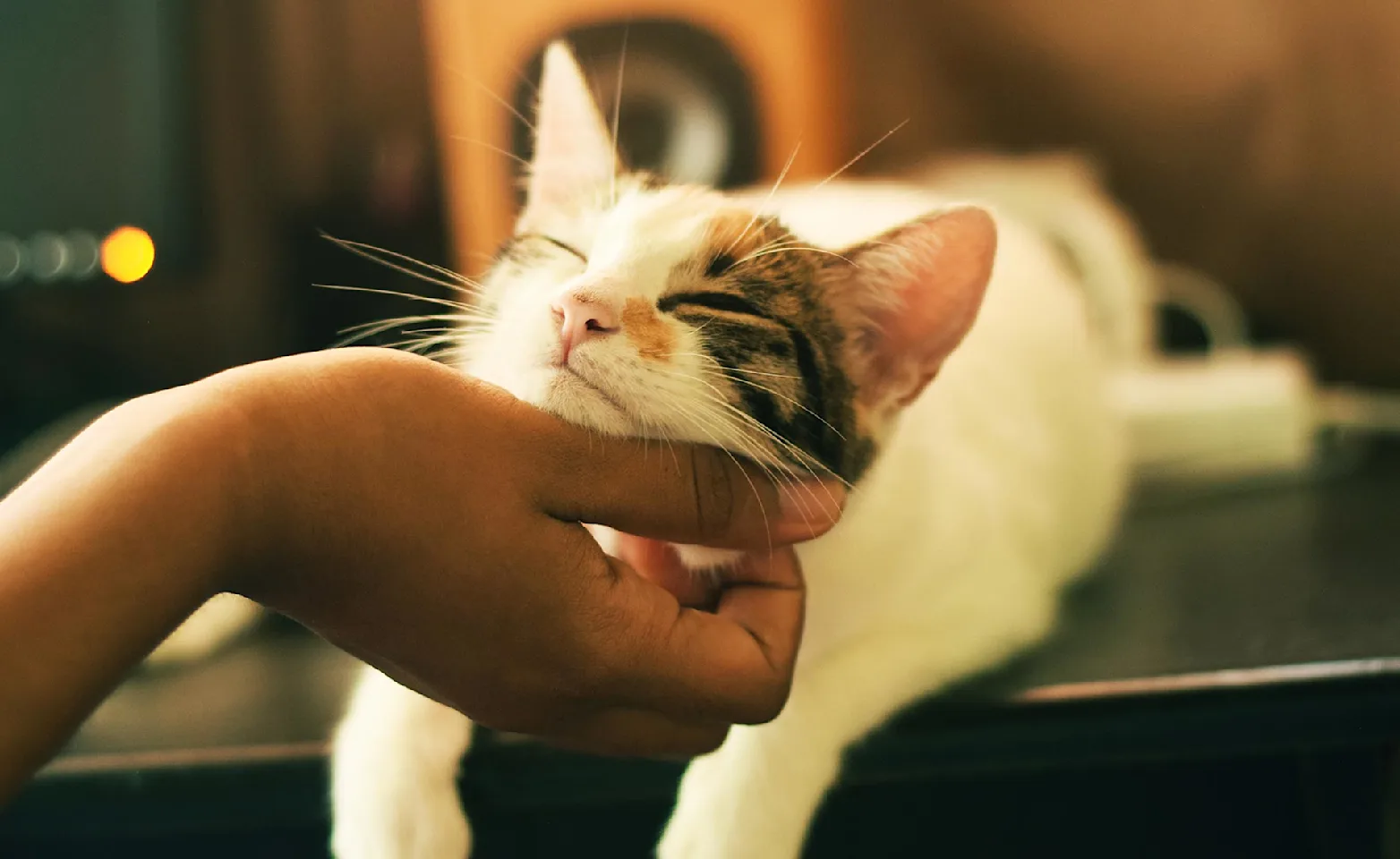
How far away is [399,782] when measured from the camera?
0.61 metres

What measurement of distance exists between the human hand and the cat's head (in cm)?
4

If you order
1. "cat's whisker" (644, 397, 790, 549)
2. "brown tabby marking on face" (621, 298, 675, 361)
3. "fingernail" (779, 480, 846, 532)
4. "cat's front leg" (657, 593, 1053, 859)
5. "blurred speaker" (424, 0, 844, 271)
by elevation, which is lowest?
"cat's front leg" (657, 593, 1053, 859)

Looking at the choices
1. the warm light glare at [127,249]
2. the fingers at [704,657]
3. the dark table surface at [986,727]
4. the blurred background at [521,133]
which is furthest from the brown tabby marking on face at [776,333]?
the warm light glare at [127,249]

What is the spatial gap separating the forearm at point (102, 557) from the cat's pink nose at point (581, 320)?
A: 19 centimetres

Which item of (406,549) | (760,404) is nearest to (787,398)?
(760,404)

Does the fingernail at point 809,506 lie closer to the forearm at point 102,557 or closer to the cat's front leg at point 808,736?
the cat's front leg at point 808,736

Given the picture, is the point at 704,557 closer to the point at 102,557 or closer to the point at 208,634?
the point at 102,557

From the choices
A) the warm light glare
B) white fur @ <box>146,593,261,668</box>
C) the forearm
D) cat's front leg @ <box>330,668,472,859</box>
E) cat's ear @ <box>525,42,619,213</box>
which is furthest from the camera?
the warm light glare

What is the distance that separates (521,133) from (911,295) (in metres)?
0.80

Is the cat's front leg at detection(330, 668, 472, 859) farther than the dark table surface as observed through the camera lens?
No

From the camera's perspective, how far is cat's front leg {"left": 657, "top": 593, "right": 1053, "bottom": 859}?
608 millimetres

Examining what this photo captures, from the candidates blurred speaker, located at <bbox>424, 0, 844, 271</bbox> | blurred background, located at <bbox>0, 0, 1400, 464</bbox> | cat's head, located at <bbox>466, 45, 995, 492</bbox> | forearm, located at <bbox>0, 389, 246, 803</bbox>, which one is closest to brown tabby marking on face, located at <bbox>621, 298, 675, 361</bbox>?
cat's head, located at <bbox>466, 45, 995, 492</bbox>

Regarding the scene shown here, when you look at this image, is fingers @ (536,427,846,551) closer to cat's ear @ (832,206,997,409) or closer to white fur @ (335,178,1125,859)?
white fur @ (335,178,1125,859)

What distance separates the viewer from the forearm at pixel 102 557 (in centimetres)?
36
